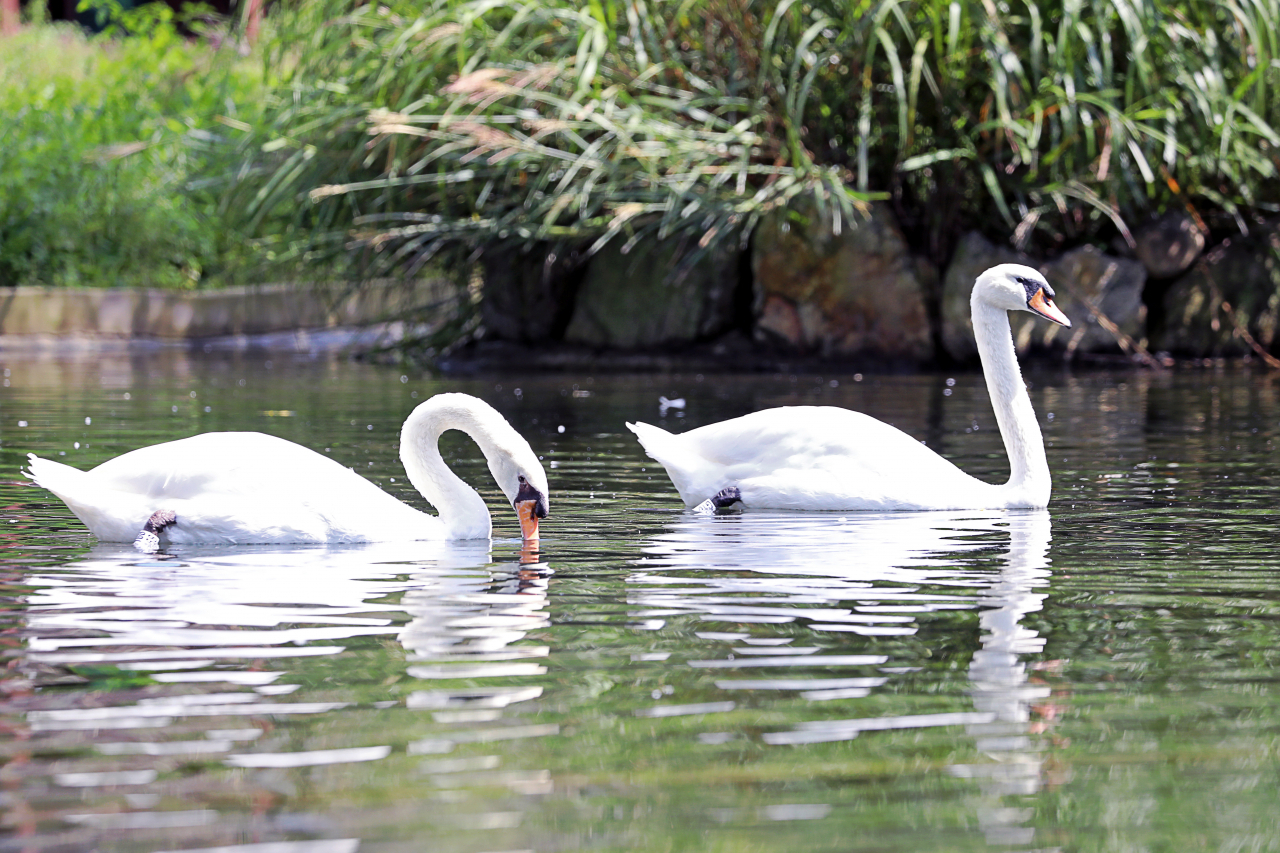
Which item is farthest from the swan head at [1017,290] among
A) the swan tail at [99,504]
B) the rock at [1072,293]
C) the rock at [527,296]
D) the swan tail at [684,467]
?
the rock at [527,296]

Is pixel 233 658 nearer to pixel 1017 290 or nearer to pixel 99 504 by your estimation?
pixel 99 504

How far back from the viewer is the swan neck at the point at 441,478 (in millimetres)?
5836

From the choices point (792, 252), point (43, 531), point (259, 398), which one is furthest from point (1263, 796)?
point (792, 252)

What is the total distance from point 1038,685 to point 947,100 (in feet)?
37.4

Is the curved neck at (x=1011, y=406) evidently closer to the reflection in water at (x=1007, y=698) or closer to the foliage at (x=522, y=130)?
the reflection in water at (x=1007, y=698)

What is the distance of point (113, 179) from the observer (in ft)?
63.4

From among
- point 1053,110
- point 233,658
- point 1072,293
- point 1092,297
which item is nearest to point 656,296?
point 1072,293

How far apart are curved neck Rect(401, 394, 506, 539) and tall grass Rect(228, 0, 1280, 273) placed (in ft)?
24.6

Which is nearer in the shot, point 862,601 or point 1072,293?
point 862,601

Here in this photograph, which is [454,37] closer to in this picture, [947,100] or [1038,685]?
[947,100]

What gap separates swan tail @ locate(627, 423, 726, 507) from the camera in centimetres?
696

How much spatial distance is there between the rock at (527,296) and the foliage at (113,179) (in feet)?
10.3

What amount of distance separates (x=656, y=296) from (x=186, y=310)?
5.64m

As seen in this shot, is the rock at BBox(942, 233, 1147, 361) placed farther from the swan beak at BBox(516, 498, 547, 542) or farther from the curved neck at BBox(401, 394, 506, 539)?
the swan beak at BBox(516, 498, 547, 542)
